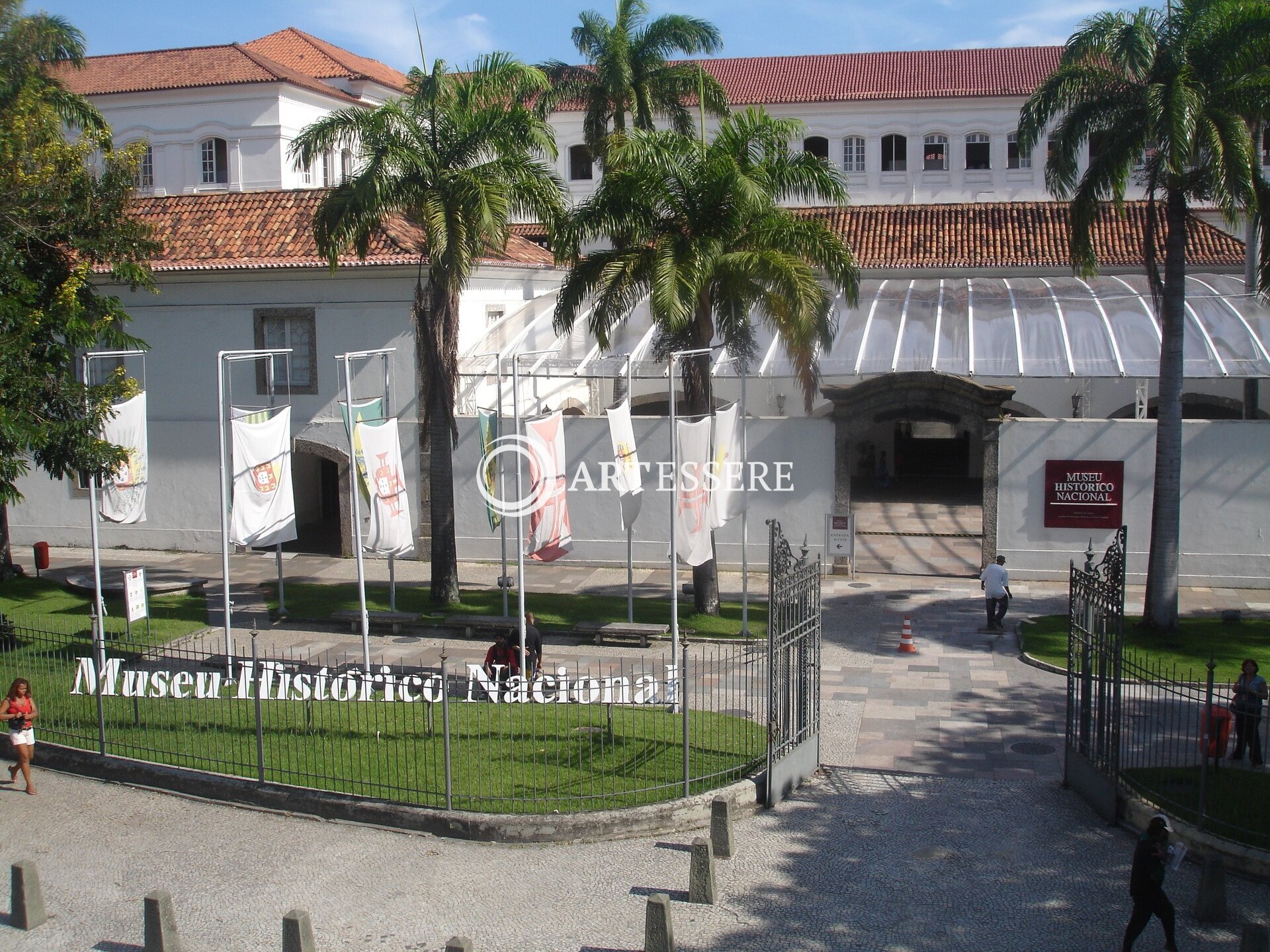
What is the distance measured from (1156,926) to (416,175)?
15.6 meters

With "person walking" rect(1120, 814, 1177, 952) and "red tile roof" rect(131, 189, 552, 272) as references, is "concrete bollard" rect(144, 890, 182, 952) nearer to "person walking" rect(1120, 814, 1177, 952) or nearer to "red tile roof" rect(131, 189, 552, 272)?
"person walking" rect(1120, 814, 1177, 952)

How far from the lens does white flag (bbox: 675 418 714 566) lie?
17188 millimetres

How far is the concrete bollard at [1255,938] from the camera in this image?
27.8 ft

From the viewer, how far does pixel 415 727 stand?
14.1 m

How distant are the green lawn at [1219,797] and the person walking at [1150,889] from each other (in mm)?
1982

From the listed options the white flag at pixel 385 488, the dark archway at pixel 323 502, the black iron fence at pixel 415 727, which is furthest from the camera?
the dark archway at pixel 323 502

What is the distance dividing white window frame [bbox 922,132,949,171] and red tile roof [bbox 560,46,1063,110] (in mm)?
1370

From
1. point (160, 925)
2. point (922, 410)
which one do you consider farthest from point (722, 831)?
point (922, 410)

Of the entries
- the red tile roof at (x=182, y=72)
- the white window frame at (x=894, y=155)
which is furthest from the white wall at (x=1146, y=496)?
the red tile roof at (x=182, y=72)

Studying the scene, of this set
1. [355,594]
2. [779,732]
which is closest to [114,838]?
[779,732]

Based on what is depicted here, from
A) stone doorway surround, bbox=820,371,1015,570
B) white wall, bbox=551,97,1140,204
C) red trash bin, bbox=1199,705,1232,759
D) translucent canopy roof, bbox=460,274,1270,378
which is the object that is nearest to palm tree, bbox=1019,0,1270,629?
stone doorway surround, bbox=820,371,1015,570

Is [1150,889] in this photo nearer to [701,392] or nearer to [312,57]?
[701,392]

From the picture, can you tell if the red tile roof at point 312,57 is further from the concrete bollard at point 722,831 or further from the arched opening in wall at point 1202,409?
the concrete bollard at point 722,831

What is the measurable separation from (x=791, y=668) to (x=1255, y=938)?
5.60 meters
